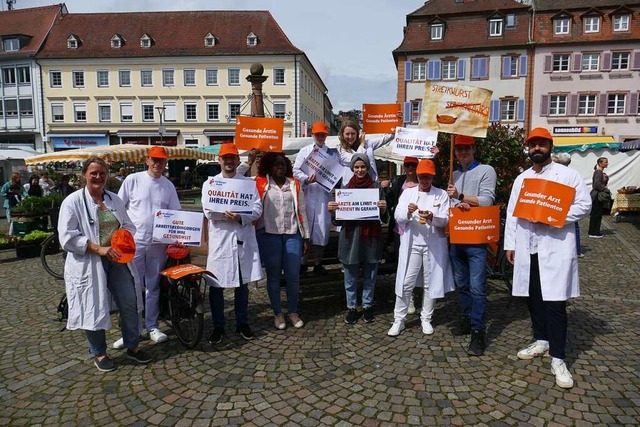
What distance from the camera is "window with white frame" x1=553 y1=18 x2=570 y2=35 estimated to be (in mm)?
36844

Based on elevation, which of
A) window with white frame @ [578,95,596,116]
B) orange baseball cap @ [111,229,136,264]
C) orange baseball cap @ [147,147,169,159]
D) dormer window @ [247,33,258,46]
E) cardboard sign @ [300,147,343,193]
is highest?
dormer window @ [247,33,258,46]

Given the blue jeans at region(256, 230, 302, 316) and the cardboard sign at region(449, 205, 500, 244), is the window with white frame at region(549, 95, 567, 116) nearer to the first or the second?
the cardboard sign at region(449, 205, 500, 244)

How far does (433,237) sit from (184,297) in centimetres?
255

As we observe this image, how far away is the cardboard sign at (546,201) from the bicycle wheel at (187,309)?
9.92ft

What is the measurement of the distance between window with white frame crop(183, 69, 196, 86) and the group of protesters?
43.0m

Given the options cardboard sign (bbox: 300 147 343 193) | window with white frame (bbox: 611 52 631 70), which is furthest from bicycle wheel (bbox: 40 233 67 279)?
window with white frame (bbox: 611 52 631 70)

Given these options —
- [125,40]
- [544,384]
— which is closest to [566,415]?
[544,384]

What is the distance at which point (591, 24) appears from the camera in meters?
36.5

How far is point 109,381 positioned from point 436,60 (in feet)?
128

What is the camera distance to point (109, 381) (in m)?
4.09

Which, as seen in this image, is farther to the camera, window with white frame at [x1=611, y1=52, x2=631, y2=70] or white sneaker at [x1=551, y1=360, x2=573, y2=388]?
window with white frame at [x1=611, y1=52, x2=631, y2=70]

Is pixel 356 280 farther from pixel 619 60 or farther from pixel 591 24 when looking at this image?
pixel 591 24

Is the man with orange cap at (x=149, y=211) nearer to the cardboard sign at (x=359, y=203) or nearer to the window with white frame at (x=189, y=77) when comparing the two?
the cardboard sign at (x=359, y=203)

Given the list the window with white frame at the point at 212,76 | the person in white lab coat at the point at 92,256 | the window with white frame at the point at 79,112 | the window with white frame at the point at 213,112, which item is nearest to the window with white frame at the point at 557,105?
the window with white frame at the point at 213,112
